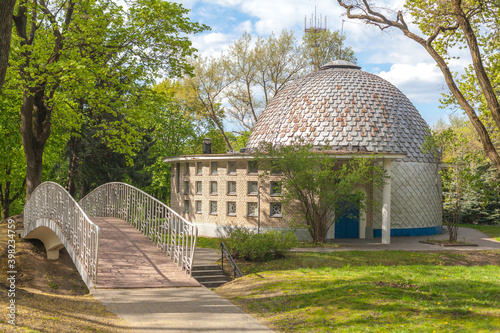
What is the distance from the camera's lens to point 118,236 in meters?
15.2

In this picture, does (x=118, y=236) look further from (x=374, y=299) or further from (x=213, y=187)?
(x=213, y=187)

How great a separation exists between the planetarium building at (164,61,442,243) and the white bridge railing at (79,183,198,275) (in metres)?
5.87

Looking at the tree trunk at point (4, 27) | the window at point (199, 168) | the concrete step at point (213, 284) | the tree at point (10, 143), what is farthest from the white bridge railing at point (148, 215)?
the window at point (199, 168)

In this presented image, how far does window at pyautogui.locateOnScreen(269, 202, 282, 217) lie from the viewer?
2314cm

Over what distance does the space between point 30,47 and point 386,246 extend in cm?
1641

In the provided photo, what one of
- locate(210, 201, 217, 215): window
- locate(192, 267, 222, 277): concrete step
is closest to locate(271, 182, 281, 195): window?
locate(210, 201, 217, 215): window

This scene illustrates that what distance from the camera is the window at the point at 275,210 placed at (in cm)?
2314

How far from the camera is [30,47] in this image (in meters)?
15.2

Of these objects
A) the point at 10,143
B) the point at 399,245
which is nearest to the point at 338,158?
the point at 399,245

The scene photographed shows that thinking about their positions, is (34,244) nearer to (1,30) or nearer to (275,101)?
(1,30)

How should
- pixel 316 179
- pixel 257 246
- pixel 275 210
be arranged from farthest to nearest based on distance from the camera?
pixel 275 210, pixel 316 179, pixel 257 246

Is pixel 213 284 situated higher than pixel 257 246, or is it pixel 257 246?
pixel 257 246

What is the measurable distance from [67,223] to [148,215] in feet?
8.46

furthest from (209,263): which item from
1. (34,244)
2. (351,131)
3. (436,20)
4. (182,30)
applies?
(351,131)
